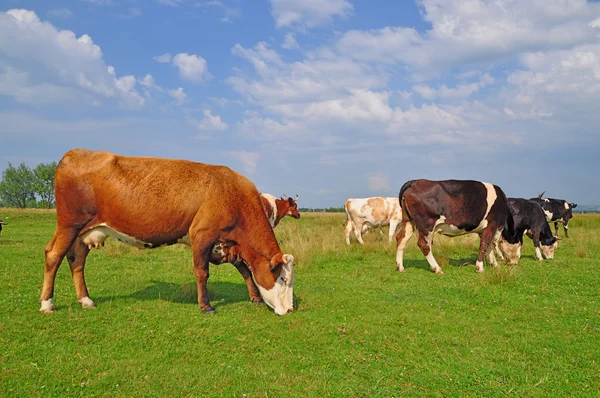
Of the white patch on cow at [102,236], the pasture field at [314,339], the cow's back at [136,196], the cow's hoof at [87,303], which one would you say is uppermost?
the cow's back at [136,196]

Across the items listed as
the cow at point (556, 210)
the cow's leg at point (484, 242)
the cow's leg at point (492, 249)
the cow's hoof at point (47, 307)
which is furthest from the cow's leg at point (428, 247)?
the cow at point (556, 210)

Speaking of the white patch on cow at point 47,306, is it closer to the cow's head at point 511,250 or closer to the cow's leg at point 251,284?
the cow's leg at point 251,284

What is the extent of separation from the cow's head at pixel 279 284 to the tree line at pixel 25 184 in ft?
277

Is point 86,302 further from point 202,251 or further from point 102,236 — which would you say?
point 202,251

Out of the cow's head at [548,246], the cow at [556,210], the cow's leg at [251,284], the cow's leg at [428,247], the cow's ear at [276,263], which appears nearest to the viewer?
the cow's ear at [276,263]

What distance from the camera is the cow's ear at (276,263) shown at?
26.6 ft

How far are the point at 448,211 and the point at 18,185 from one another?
3500 inches

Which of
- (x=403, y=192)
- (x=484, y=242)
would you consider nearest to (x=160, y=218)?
(x=403, y=192)

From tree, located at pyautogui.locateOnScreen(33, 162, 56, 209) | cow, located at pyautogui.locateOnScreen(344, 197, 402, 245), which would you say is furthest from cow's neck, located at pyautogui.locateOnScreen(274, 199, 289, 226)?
tree, located at pyautogui.locateOnScreen(33, 162, 56, 209)

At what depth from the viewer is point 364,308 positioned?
8.45 m

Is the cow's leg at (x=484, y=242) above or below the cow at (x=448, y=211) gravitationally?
below

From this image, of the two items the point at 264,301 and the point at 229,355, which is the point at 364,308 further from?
the point at 229,355

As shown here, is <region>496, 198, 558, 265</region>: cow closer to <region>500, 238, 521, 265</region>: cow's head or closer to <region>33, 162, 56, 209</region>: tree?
<region>500, 238, 521, 265</region>: cow's head

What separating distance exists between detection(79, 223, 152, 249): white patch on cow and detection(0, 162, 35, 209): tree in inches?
3400
